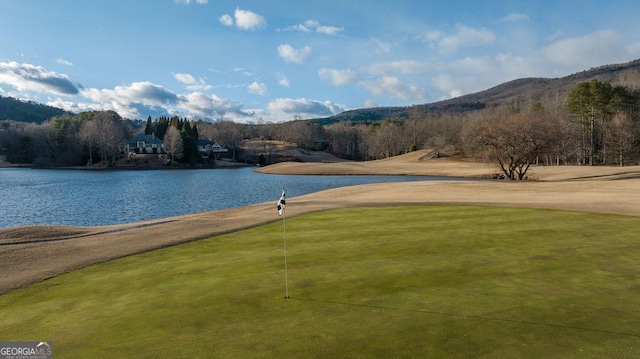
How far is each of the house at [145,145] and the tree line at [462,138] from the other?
4603 millimetres

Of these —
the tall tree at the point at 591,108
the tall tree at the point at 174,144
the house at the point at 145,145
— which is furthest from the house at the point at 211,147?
the tall tree at the point at 591,108

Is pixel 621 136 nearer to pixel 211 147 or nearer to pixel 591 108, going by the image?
pixel 591 108

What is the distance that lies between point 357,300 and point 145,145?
495ft

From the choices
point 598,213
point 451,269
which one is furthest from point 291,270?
point 598,213

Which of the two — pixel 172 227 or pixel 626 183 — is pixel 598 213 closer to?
pixel 172 227

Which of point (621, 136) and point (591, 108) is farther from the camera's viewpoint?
point (591, 108)

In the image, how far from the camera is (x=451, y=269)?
12.6m

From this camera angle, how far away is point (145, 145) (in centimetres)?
14588

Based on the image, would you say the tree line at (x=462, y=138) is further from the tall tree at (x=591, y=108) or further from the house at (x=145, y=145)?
the house at (x=145, y=145)

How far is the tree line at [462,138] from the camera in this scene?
59406 millimetres

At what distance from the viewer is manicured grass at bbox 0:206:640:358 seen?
7688 millimetres

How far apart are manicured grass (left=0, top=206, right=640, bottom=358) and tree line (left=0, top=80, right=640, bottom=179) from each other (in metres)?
45.8

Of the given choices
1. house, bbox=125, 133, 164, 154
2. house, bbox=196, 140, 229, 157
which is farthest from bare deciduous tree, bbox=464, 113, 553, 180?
house, bbox=196, 140, 229, 157

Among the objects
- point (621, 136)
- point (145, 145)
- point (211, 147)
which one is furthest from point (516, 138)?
point (211, 147)
